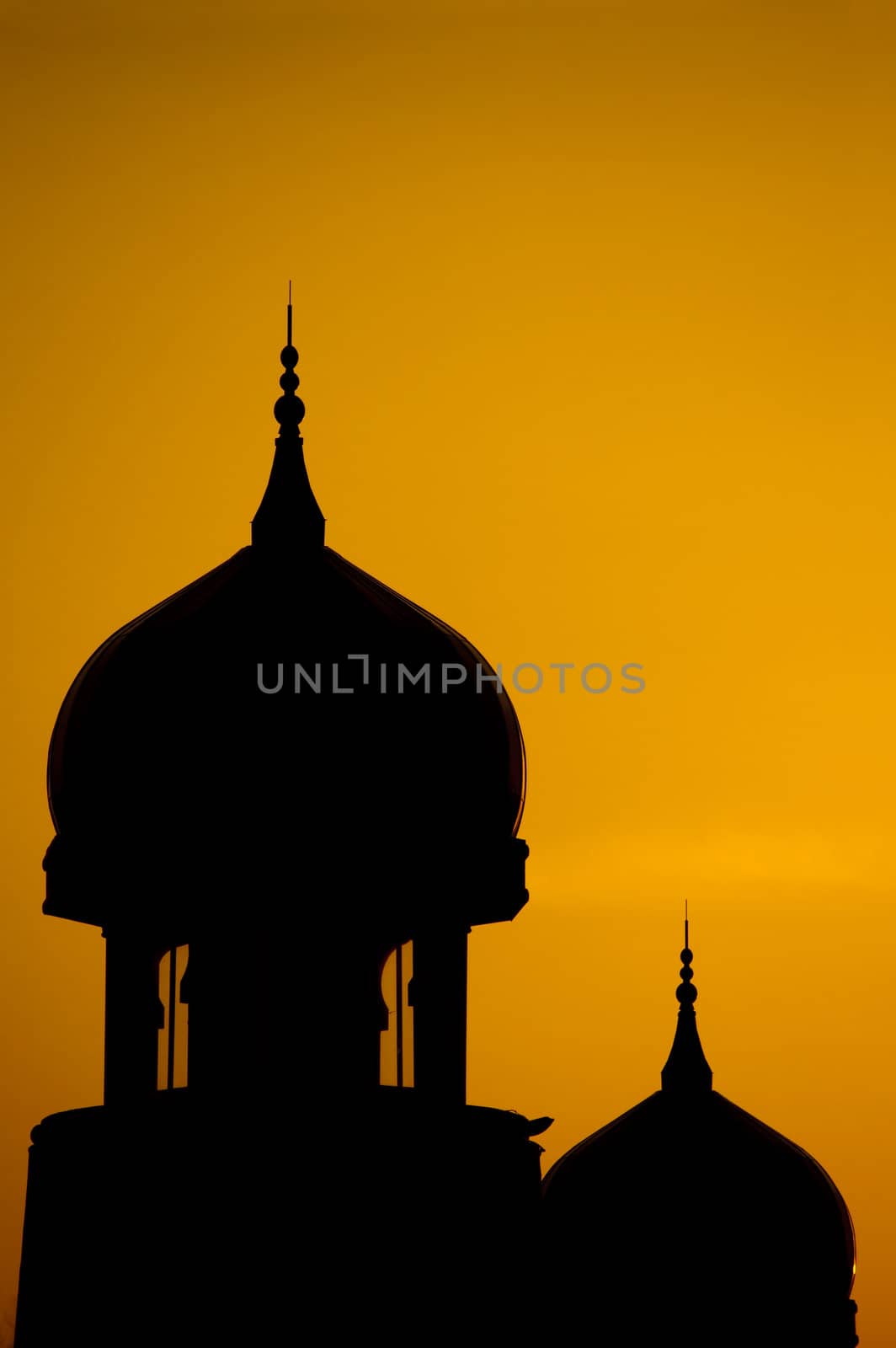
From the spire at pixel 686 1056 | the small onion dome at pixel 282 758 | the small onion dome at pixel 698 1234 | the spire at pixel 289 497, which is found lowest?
the small onion dome at pixel 698 1234

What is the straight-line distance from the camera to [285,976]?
714 cm

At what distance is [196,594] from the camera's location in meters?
7.55

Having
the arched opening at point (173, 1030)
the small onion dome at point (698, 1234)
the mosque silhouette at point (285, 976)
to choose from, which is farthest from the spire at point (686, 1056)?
the arched opening at point (173, 1030)

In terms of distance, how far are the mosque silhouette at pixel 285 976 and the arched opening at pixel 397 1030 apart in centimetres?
1

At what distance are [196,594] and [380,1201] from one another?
2492mm

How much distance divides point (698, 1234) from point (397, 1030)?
304 cm

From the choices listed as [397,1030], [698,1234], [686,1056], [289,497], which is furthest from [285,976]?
→ [686,1056]

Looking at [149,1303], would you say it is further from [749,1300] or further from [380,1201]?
[749,1300]

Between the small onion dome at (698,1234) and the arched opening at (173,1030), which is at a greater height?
the arched opening at (173,1030)

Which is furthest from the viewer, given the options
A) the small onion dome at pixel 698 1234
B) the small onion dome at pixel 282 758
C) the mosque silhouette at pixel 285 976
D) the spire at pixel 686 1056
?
the spire at pixel 686 1056

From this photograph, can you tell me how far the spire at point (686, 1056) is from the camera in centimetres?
1069

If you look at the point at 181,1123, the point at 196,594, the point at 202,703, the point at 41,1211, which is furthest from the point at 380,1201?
the point at 196,594

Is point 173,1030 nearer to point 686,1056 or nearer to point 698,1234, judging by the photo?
point 698,1234

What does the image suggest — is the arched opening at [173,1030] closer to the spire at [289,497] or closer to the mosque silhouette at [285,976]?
the mosque silhouette at [285,976]
